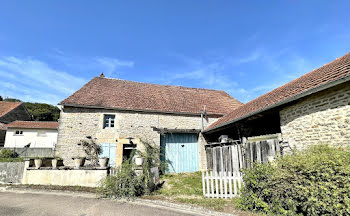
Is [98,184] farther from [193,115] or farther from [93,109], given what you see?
[193,115]

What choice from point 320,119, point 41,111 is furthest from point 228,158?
point 41,111

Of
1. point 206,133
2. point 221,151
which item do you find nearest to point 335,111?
point 221,151

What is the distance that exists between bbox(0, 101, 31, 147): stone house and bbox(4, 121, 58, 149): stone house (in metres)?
1.76

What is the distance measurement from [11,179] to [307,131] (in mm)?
11340

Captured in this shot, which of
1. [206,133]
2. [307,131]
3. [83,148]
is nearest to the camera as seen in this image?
[307,131]

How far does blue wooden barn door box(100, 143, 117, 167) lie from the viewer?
10109mm

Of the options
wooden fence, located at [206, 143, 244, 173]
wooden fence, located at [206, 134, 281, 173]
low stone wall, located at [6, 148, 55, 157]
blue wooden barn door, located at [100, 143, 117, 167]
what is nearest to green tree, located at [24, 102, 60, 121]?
low stone wall, located at [6, 148, 55, 157]

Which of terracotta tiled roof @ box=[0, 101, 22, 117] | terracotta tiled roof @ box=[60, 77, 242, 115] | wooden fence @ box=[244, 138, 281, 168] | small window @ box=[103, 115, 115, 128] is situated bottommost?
wooden fence @ box=[244, 138, 281, 168]

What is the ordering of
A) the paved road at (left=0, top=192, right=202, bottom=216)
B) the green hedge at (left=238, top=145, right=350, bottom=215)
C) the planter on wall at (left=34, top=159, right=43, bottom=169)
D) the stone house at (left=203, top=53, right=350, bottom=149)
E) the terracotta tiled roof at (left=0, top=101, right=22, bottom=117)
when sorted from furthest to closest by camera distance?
the terracotta tiled roof at (left=0, top=101, right=22, bottom=117) → the planter on wall at (left=34, top=159, right=43, bottom=169) → the paved road at (left=0, top=192, right=202, bottom=216) → the stone house at (left=203, top=53, right=350, bottom=149) → the green hedge at (left=238, top=145, right=350, bottom=215)

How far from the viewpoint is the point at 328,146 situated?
4.52 meters

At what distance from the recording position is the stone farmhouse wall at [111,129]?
383 inches

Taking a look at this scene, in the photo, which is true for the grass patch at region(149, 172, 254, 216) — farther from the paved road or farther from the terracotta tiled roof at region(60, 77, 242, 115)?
the terracotta tiled roof at region(60, 77, 242, 115)

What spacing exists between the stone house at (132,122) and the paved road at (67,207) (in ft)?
13.3

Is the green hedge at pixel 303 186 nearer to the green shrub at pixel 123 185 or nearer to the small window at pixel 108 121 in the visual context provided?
the green shrub at pixel 123 185
